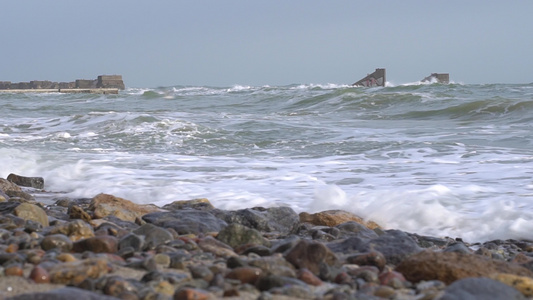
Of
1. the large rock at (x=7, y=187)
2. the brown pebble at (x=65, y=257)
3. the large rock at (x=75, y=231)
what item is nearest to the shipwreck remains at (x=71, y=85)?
the large rock at (x=7, y=187)

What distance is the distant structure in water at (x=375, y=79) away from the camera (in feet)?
101

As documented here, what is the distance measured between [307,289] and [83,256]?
86cm

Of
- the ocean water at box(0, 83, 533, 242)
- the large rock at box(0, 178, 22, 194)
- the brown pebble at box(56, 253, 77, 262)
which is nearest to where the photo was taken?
the brown pebble at box(56, 253, 77, 262)

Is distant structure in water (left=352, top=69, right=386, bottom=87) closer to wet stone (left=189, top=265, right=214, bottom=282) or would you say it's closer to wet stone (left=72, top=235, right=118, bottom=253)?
wet stone (left=72, top=235, right=118, bottom=253)

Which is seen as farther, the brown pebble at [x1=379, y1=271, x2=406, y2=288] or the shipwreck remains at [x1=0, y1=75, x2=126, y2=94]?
the shipwreck remains at [x1=0, y1=75, x2=126, y2=94]

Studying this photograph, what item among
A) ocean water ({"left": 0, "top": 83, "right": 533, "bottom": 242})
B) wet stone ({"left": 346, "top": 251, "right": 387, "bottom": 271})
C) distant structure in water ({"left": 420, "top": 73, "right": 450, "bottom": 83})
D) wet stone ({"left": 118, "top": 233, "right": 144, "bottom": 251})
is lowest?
ocean water ({"left": 0, "top": 83, "right": 533, "bottom": 242})

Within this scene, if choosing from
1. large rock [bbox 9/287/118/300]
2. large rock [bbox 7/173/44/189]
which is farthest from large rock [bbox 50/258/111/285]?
large rock [bbox 7/173/44/189]

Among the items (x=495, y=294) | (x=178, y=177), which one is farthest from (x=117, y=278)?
(x=178, y=177)

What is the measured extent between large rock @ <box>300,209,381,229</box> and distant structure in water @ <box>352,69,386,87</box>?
27.2m

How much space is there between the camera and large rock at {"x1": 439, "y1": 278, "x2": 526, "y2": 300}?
1826mm

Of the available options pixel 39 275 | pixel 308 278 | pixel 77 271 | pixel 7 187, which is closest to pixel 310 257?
pixel 308 278

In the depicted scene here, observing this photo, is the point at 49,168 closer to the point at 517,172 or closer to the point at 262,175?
the point at 262,175

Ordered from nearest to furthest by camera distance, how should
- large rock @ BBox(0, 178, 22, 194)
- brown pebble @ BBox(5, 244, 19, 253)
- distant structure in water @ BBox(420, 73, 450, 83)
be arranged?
brown pebble @ BBox(5, 244, 19, 253) < large rock @ BBox(0, 178, 22, 194) < distant structure in water @ BBox(420, 73, 450, 83)

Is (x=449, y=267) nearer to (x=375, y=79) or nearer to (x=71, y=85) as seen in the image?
(x=375, y=79)
